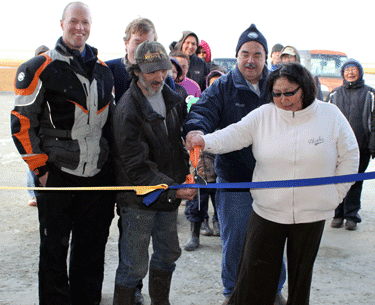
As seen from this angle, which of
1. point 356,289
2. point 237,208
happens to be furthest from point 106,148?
point 356,289

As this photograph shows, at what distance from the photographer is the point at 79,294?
3.03m

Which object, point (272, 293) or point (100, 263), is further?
point (100, 263)

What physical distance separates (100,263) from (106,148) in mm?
818

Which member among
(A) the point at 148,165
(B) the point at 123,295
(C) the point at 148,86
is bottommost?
(B) the point at 123,295

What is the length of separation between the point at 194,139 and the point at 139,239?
0.72 meters

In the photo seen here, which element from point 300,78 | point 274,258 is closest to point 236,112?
point 300,78

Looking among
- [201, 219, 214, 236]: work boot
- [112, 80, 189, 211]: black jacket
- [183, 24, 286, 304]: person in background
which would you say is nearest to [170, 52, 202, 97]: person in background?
[201, 219, 214, 236]: work boot

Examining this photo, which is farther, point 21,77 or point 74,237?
point 74,237

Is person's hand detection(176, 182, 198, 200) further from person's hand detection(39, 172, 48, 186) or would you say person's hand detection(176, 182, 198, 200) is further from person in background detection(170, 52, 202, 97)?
person in background detection(170, 52, 202, 97)

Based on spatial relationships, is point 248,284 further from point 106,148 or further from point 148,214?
point 106,148

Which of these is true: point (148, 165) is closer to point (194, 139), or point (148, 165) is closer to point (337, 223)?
point (194, 139)

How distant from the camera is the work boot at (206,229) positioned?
15.8 ft

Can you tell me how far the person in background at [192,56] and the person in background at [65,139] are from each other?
9.29 ft

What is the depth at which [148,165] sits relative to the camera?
8.61 feet
